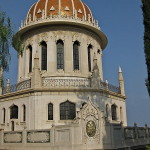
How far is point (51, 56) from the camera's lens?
28391mm

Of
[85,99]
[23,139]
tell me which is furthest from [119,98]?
[23,139]

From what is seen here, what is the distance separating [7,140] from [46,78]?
Result: 8513 millimetres

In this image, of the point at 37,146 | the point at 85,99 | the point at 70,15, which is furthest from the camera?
the point at 70,15

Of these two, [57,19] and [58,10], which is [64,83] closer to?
[57,19]

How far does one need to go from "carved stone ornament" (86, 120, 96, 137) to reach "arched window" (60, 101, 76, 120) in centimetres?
604

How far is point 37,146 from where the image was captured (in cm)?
1811

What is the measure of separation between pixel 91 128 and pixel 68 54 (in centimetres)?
1200

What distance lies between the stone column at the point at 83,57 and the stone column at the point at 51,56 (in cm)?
310

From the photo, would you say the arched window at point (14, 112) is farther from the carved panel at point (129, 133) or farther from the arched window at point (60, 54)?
the carved panel at point (129, 133)

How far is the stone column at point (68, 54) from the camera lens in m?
28.1

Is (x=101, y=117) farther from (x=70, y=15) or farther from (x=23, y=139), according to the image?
(x=70, y=15)

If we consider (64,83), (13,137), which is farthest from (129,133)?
(13,137)

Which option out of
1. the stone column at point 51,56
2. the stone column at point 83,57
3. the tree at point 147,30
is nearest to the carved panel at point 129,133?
the tree at point 147,30

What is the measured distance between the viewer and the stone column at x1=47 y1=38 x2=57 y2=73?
28.0m
